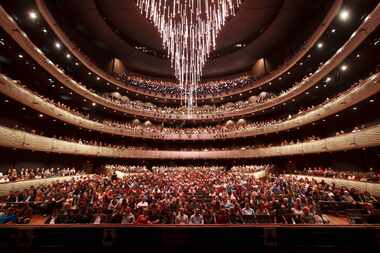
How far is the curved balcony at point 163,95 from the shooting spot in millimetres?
15426

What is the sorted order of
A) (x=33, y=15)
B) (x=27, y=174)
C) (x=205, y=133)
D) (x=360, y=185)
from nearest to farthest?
1. (x=360, y=185)
2. (x=27, y=174)
3. (x=33, y=15)
4. (x=205, y=133)

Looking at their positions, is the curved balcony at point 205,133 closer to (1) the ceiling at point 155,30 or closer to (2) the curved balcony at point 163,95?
(2) the curved balcony at point 163,95

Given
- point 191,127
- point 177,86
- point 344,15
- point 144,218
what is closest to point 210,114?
point 191,127

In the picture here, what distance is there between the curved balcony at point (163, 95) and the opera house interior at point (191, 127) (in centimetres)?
19

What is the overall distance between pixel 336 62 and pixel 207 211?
14489 millimetres

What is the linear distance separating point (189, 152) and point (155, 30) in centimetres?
1546

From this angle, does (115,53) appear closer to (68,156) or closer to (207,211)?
(68,156)

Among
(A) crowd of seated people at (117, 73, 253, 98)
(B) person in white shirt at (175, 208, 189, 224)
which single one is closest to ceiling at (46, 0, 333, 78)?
(A) crowd of seated people at (117, 73, 253, 98)

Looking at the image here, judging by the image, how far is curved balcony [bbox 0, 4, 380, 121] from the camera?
11516 mm

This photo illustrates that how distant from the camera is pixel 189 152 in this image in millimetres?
27359

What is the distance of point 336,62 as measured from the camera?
1467 centimetres

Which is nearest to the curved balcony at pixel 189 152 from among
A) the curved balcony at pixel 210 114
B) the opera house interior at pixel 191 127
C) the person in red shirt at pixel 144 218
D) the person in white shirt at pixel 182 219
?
the opera house interior at pixel 191 127

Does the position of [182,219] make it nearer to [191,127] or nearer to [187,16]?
[187,16]
